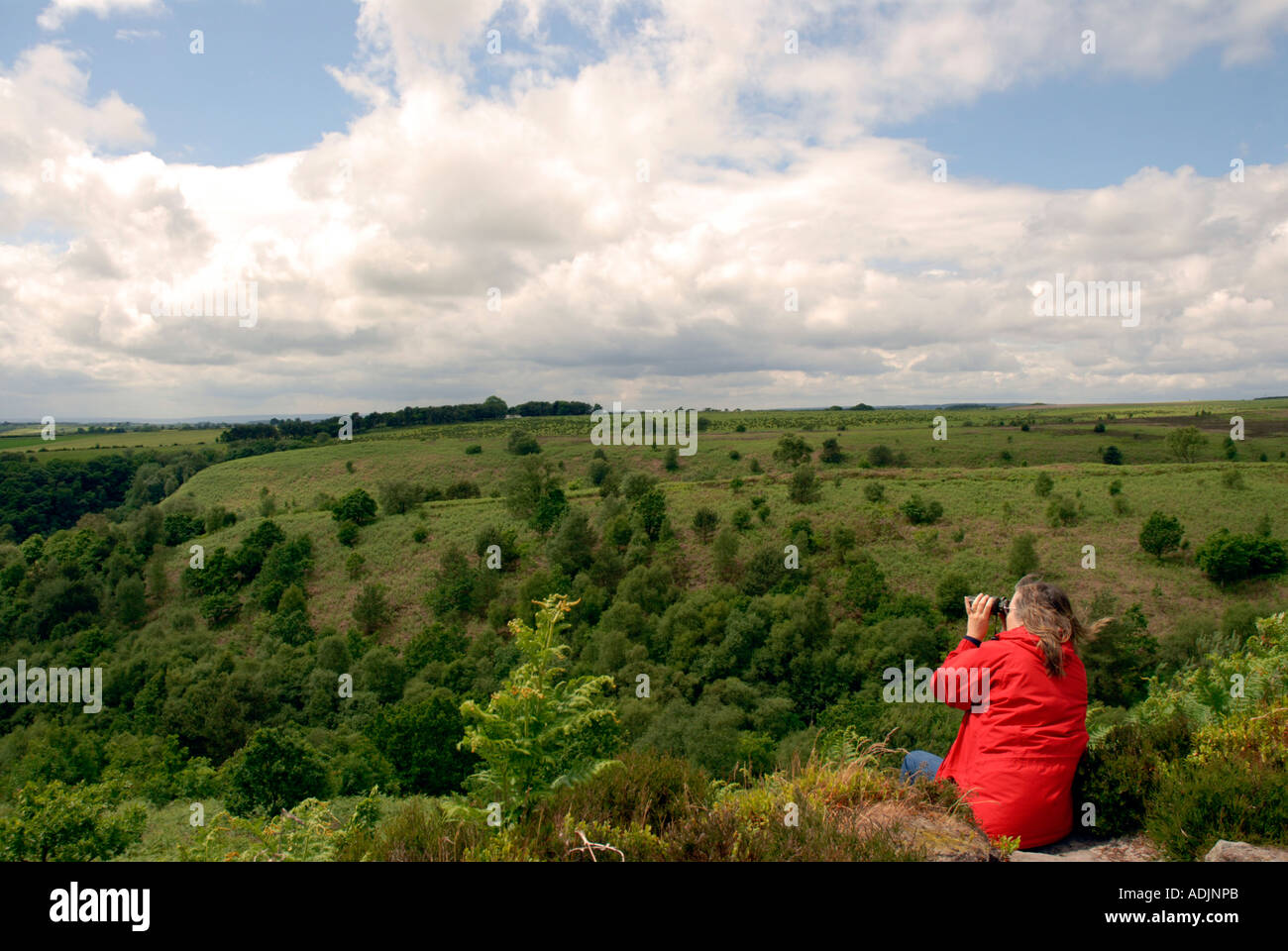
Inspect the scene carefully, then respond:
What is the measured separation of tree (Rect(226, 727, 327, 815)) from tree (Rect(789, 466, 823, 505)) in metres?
38.3

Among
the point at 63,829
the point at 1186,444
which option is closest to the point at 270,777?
the point at 63,829

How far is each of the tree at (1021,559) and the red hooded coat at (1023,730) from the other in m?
36.6

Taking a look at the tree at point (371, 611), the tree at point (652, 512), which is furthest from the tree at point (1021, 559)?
the tree at point (371, 611)

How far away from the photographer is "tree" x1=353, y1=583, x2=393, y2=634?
150ft

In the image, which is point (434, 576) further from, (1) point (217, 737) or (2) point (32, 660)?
(2) point (32, 660)

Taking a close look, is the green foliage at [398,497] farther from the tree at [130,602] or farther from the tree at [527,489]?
the tree at [130,602]

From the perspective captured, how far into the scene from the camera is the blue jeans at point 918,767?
4492mm

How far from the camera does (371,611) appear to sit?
1802 inches

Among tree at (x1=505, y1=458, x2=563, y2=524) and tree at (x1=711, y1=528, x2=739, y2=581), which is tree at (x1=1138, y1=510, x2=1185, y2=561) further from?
tree at (x1=505, y1=458, x2=563, y2=524)

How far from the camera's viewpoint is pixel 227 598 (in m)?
50.5

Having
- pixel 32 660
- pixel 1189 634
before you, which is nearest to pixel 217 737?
pixel 32 660

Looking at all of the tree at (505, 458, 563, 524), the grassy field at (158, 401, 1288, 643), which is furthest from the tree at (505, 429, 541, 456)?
the tree at (505, 458, 563, 524)

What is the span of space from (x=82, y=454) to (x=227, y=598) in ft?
260
